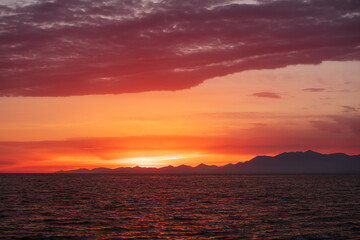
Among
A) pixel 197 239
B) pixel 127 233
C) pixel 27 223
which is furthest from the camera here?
pixel 27 223

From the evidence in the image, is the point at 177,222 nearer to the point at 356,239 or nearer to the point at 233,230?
the point at 233,230

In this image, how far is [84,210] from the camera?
206 feet

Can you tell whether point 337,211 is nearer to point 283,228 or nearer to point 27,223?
point 283,228

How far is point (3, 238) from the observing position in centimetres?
4031

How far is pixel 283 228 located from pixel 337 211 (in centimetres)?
2033

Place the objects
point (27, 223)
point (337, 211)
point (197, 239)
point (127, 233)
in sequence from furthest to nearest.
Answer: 1. point (337, 211)
2. point (27, 223)
3. point (127, 233)
4. point (197, 239)

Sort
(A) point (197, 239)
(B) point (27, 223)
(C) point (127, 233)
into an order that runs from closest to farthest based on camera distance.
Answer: (A) point (197, 239)
(C) point (127, 233)
(B) point (27, 223)

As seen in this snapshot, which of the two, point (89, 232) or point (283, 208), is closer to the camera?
point (89, 232)

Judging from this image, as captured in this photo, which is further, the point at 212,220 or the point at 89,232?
the point at 212,220

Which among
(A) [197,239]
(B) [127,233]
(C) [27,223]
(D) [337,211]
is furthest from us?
(D) [337,211]

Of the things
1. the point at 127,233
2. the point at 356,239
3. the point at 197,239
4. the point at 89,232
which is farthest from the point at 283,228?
the point at 89,232

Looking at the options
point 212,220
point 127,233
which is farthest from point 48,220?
point 212,220

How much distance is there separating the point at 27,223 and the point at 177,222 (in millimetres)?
19407

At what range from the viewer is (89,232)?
143ft
